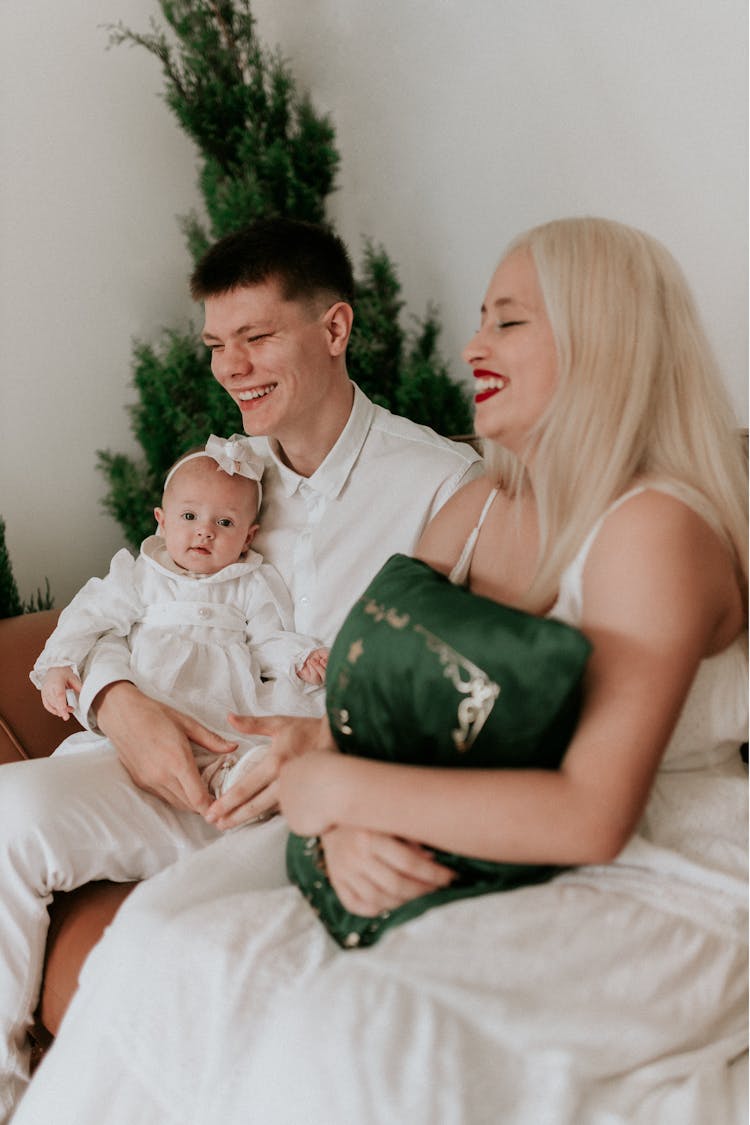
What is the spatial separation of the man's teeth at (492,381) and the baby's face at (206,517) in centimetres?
68

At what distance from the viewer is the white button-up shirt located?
1817 mm

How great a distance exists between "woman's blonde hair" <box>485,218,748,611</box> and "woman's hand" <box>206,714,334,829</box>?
0.43 meters

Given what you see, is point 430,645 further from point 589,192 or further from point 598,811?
point 589,192

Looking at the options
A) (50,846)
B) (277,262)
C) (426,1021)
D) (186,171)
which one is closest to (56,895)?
(50,846)

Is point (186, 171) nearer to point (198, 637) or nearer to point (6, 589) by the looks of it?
point (6, 589)

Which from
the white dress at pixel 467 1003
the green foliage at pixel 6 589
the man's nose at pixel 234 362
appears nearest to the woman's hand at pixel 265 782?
the white dress at pixel 467 1003

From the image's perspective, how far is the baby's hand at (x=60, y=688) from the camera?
1769mm

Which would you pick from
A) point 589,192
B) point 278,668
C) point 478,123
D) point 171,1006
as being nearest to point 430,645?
point 171,1006

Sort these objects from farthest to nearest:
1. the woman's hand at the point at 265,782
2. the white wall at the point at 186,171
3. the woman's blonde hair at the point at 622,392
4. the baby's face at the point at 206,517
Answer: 1. the white wall at the point at 186,171
2. the baby's face at the point at 206,517
3. the woman's hand at the point at 265,782
4. the woman's blonde hair at the point at 622,392

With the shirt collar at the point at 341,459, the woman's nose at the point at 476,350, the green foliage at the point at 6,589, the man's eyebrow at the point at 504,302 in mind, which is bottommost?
the green foliage at the point at 6,589

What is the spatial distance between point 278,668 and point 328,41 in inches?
69.5

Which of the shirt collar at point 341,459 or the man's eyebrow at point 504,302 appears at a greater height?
the man's eyebrow at point 504,302

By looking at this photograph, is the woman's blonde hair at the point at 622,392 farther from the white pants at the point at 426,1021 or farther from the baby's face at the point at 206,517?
the baby's face at the point at 206,517

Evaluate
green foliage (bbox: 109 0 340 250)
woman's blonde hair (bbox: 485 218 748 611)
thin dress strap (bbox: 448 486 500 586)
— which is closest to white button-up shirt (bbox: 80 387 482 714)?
thin dress strap (bbox: 448 486 500 586)
